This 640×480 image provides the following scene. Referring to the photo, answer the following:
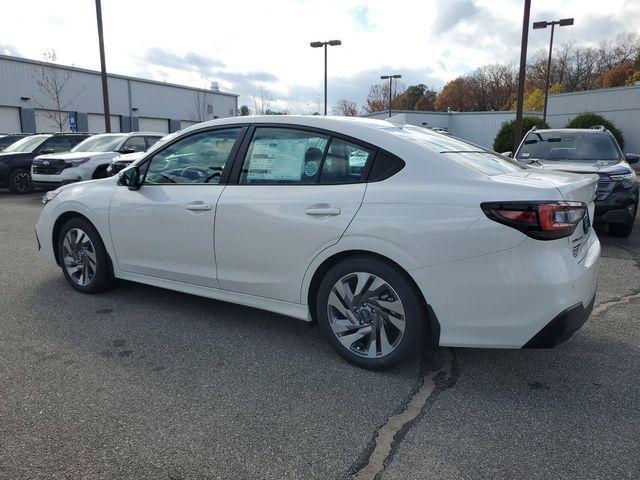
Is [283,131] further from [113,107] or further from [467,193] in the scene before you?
[113,107]

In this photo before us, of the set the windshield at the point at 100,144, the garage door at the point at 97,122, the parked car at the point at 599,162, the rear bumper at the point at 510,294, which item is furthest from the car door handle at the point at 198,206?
the garage door at the point at 97,122

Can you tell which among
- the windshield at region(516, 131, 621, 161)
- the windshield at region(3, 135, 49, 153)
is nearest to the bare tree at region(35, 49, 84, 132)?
the windshield at region(3, 135, 49, 153)

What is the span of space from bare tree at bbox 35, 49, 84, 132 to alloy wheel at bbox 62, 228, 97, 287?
3194cm

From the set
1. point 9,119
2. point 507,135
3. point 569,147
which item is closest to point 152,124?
point 9,119

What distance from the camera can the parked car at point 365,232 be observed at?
2.88m

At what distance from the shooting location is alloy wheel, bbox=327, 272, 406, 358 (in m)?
3.24

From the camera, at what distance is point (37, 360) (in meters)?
3.54

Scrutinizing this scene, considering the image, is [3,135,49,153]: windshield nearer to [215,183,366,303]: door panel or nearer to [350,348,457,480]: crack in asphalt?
[215,183,366,303]: door panel

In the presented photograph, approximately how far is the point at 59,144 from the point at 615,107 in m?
29.3

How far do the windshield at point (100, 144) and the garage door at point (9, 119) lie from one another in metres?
23.8

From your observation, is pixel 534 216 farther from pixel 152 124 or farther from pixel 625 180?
pixel 152 124

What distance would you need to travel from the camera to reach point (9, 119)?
33.4 m

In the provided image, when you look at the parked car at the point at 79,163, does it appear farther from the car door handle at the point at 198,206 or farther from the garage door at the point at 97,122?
the garage door at the point at 97,122

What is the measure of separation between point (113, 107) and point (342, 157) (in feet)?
132
